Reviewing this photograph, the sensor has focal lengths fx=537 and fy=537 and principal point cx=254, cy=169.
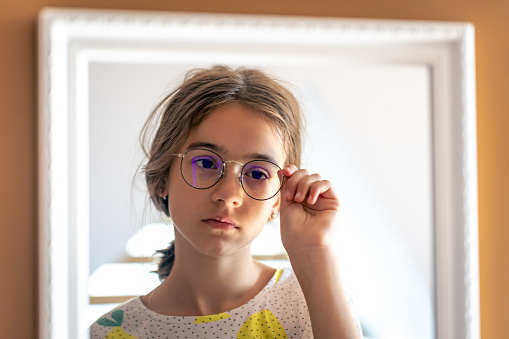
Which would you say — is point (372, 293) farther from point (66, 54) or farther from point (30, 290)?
point (66, 54)

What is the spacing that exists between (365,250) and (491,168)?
39 centimetres

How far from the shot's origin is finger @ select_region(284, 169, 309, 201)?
3.65ft

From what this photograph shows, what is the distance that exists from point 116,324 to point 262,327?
0.32 metres

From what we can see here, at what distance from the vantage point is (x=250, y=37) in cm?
123

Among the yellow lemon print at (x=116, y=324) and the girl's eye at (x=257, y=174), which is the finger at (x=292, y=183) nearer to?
the girl's eye at (x=257, y=174)

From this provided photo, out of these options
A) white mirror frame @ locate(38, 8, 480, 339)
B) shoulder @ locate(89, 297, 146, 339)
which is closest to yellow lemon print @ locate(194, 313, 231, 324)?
shoulder @ locate(89, 297, 146, 339)

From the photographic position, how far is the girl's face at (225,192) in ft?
3.63

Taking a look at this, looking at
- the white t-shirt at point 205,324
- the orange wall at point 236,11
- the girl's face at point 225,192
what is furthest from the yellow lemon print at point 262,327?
the orange wall at point 236,11

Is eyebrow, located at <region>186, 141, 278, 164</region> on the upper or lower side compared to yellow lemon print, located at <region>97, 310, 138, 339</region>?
upper

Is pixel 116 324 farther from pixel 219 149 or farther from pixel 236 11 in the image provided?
pixel 236 11

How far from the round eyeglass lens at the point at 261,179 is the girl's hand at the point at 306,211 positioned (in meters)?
0.02

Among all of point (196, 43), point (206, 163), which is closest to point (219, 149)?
point (206, 163)

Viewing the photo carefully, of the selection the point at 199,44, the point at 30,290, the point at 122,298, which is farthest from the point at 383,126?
the point at 30,290

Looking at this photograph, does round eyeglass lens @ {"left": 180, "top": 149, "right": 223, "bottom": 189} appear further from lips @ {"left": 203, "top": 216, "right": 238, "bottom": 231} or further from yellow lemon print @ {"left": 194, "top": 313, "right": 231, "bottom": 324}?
yellow lemon print @ {"left": 194, "top": 313, "right": 231, "bottom": 324}
